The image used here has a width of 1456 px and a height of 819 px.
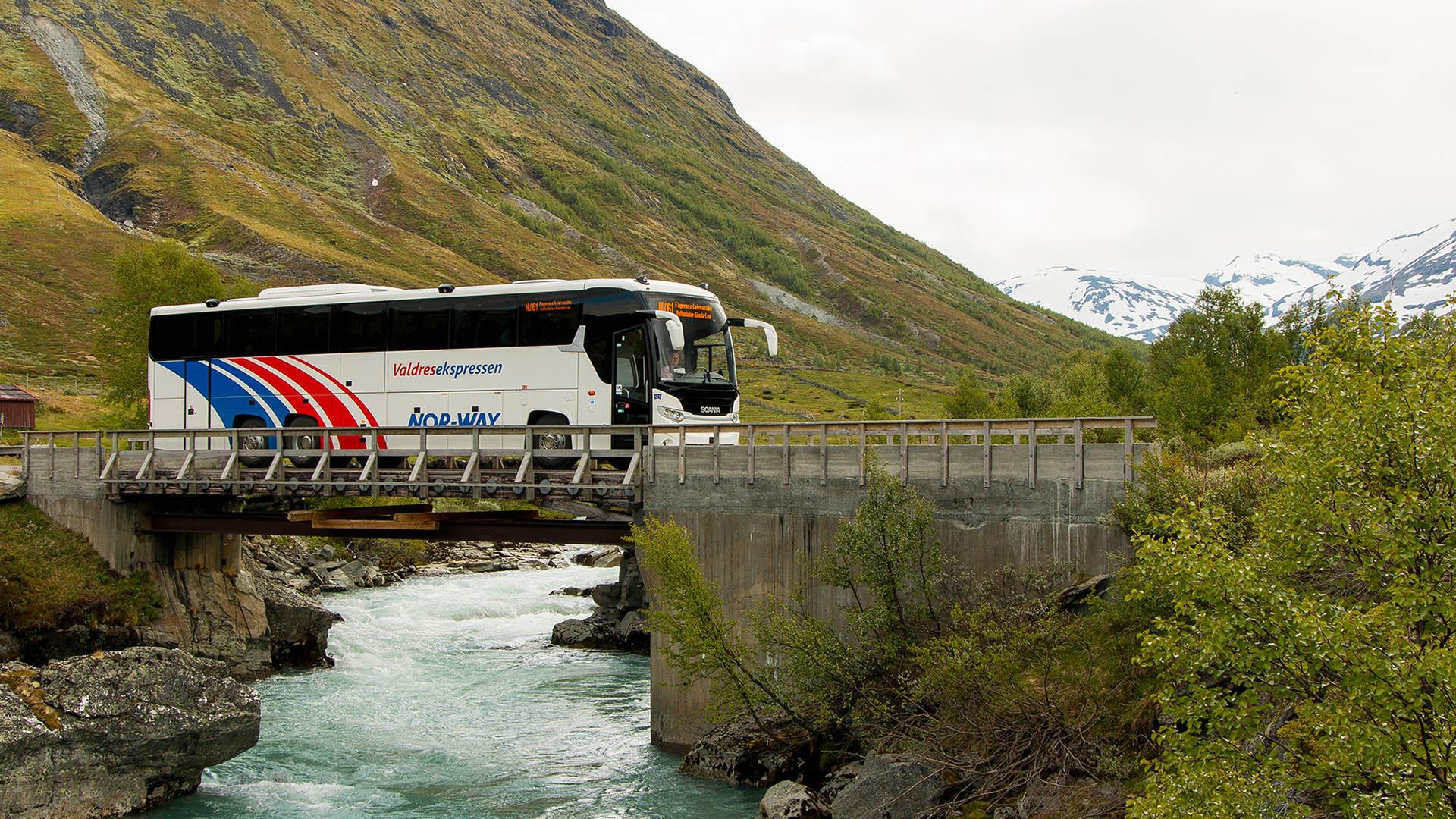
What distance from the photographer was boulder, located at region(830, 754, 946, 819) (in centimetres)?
1903

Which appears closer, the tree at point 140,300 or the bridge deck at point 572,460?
the bridge deck at point 572,460

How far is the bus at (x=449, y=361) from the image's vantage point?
28219 millimetres

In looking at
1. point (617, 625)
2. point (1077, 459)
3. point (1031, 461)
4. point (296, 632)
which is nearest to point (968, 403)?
point (617, 625)

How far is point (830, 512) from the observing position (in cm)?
2412

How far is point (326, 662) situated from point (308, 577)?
16.5 meters

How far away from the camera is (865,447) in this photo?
2338 centimetres

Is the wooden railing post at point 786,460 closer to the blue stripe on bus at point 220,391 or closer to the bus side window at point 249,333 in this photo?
the bus side window at point 249,333

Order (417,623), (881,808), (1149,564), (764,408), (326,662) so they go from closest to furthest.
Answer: (1149,564) → (881,808) → (326,662) → (417,623) → (764,408)

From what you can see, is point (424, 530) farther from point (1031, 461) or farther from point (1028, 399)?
point (1028, 399)

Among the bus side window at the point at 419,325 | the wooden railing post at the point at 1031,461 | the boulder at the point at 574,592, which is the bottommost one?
the boulder at the point at 574,592

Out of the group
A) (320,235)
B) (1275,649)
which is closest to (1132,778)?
(1275,649)

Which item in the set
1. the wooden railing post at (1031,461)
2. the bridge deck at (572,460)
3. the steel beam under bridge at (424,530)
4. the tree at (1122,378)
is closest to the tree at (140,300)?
the bridge deck at (572,460)

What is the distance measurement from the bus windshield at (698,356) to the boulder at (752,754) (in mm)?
8440

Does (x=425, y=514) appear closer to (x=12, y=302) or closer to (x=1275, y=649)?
(x=1275, y=649)
